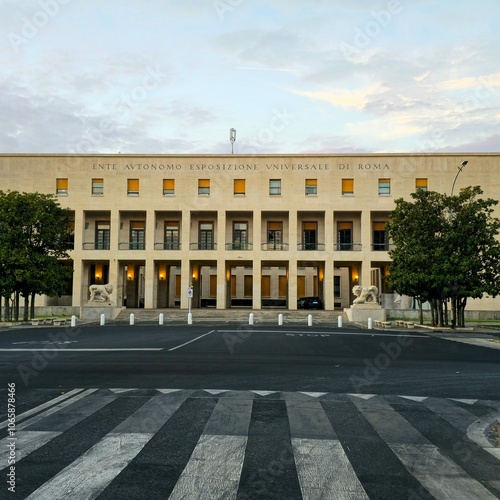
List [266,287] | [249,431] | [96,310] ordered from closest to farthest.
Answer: [249,431], [96,310], [266,287]

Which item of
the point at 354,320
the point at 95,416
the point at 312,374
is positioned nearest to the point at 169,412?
the point at 95,416

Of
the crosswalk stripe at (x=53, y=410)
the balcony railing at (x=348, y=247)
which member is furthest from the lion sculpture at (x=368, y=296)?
the crosswalk stripe at (x=53, y=410)

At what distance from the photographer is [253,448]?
5312 millimetres

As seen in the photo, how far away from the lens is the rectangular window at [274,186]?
158ft

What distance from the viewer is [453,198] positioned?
96.9 feet

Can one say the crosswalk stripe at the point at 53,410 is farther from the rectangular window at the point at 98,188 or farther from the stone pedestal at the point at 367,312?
the rectangular window at the point at 98,188

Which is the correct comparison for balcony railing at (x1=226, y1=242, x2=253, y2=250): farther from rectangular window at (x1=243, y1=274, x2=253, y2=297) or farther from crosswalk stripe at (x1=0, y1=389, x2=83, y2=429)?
crosswalk stripe at (x1=0, y1=389, x2=83, y2=429)

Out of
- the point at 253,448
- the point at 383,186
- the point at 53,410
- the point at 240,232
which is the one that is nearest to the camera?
the point at 253,448

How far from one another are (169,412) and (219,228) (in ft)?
134

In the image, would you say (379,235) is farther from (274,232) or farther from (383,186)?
(274,232)

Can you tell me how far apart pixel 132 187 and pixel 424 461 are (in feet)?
151

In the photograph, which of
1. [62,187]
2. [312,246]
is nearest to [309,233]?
[312,246]

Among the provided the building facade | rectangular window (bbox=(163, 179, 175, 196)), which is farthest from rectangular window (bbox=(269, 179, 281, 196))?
rectangular window (bbox=(163, 179, 175, 196))

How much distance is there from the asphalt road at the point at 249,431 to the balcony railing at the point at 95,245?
38.1 meters
